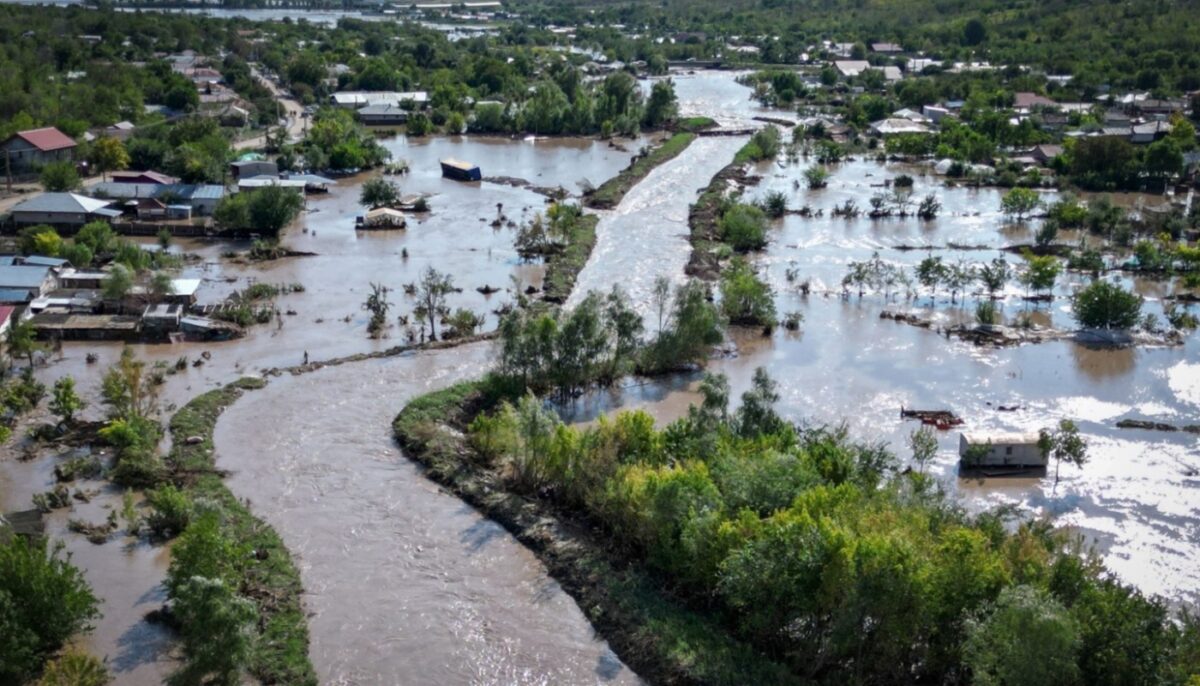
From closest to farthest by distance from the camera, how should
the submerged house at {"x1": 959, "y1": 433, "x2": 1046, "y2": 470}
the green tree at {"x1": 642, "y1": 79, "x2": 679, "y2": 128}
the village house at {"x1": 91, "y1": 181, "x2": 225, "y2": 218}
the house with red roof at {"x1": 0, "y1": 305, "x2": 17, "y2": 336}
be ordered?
1. the submerged house at {"x1": 959, "y1": 433, "x2": 1046, "y2": 470}
2. the house with red roof at {"x1": 0, "y1": 305, "x2": 17, "y2": 336}
3. the village house at {"x1": 91, "y1": 181, "x2": 225, "y2": 218}
4. the green tree at {"x1": 642, "y1": 79, "x2": 679, "y2": 128}

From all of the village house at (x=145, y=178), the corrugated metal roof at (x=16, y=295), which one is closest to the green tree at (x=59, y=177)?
the village house at (x=145, y=178)

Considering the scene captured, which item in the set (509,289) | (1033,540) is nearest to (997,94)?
(509,289)

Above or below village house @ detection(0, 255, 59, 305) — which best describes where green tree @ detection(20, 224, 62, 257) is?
above

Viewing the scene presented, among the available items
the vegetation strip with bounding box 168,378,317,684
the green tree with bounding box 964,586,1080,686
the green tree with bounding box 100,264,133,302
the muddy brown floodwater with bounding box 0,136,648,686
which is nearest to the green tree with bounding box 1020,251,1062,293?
the muddy brown floodwater with bounding box 0,136,648,686

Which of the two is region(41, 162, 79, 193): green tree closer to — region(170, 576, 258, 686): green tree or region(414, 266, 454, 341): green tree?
region(414, 266, 454, 341): green tree

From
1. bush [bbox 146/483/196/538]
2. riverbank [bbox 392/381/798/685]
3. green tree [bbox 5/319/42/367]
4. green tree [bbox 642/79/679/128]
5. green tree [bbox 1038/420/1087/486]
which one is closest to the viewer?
riverbank [bbox 392/381/798/685]

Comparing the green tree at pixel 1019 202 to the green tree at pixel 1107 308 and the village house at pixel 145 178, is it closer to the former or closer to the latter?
the green tree at pixel 1107 308

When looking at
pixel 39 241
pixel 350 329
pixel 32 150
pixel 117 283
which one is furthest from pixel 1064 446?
pixel 32 150
